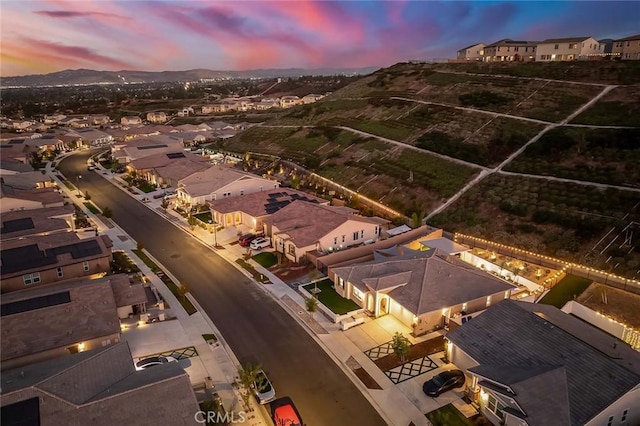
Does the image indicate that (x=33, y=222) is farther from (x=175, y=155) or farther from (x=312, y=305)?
(x=175, y=155)

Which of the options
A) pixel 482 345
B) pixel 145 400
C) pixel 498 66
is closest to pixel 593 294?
pixel 482 345

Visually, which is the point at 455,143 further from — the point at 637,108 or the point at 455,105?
the point at 637,108

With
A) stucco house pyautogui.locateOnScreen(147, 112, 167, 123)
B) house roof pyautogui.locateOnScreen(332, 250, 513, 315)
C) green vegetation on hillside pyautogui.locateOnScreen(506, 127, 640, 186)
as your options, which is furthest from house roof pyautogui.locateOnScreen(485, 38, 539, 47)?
stucco house pyautogui.locateOnScreen(147, 112, 167, 123)

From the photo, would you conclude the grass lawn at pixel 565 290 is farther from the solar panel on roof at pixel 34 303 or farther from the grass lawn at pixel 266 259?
the solar panel on roof at pixel 34 303

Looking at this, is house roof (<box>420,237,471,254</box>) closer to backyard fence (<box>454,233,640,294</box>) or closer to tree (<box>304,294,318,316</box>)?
backyard fence (<box>454,233,640,294</box>)

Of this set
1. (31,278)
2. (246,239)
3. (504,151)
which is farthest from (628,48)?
(31,278)
